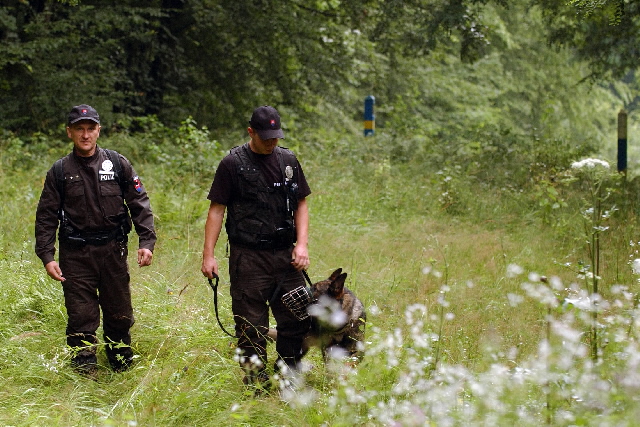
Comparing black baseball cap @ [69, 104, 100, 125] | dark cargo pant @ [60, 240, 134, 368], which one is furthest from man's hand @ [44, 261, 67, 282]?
black baseball cap @ [69, 104, 100, 125]

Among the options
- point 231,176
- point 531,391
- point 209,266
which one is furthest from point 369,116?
point 531,391

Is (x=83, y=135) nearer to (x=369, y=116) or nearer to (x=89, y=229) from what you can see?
(x=89, y=229)

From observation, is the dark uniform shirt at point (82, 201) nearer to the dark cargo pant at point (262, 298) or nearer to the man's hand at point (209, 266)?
the man's hand at point (209, 266)

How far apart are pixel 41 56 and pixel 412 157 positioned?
686 cm

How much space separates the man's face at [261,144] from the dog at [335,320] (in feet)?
2.85

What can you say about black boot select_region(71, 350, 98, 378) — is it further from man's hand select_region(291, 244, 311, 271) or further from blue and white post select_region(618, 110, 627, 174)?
blue and white post select_region(618, 110, 627, 174)

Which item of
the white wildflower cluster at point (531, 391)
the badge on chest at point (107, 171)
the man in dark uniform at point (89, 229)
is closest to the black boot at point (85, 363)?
the man in dark uniform at point (89, 229)

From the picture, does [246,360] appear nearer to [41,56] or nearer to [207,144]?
[207,144]

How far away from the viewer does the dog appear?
4629 millimetres

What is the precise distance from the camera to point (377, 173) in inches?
490

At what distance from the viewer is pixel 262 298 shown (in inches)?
193

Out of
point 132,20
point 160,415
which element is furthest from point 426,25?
point 160,415

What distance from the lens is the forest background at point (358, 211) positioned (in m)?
3.62

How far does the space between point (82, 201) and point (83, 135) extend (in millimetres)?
436
